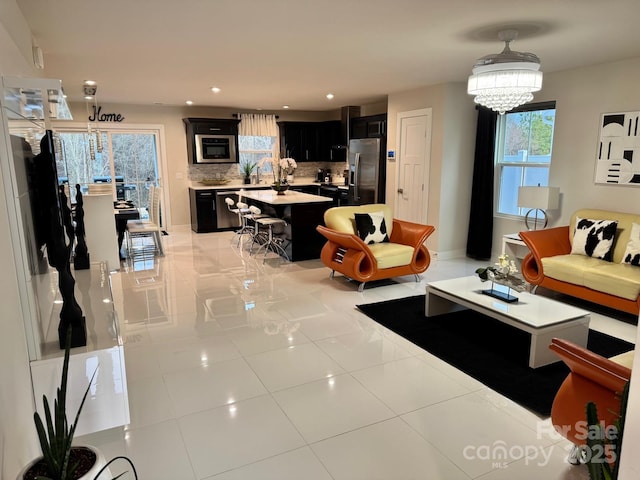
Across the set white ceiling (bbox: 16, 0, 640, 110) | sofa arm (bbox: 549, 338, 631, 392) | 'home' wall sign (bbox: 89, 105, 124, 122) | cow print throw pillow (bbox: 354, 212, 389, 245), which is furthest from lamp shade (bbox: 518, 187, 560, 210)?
'home' wall sign (bbox: 89, 105, 124, 122)

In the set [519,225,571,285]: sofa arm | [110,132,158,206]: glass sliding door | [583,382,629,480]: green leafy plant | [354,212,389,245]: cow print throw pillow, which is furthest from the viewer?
[110,132,158,206]: glass sliding door

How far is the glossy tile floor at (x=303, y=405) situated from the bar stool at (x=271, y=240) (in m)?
1.97

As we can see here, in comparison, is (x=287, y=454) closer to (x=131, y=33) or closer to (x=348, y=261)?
(x=348, y=261)

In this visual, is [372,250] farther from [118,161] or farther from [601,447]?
[118,161]

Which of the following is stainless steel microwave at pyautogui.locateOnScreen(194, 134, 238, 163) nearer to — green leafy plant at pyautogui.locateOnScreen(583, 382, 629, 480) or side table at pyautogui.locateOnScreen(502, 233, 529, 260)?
side table at pyautogui.locateOnScreen(502, 233, 529, 260)

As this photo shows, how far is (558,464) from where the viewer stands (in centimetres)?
227

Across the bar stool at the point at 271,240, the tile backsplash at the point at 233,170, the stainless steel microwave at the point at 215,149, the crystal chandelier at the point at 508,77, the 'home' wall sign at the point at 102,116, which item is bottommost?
the bar stool at the point at 271,240

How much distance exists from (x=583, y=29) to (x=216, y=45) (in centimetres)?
312

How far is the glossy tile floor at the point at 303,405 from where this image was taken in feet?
7.44

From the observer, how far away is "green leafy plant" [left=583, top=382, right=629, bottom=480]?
1.32 metres

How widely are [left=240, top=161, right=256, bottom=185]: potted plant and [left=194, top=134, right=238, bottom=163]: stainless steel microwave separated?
0.38 metres

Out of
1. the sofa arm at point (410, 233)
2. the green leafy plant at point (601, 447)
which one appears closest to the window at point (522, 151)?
the sofa arm at point (410, 233)

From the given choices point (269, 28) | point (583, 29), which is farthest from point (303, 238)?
point (583, 29)

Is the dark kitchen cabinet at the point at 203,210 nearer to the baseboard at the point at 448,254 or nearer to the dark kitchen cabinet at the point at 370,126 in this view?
the dark kitchen cabinet at the point at 370,126
